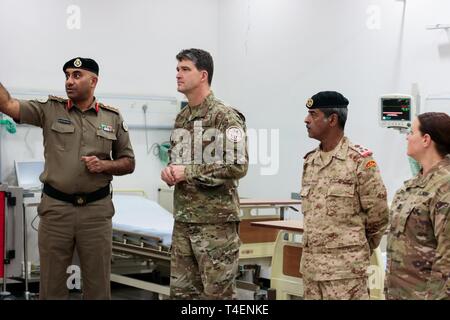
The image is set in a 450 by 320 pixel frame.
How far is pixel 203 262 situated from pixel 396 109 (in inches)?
93.9

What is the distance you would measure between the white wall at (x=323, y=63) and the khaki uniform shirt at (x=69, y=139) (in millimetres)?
2909

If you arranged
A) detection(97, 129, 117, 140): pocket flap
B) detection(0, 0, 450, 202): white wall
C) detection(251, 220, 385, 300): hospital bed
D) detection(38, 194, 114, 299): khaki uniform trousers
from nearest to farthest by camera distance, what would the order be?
detection(38, 194, 114, 299): khaki uniform trousers, detection(97, 129, 117, 140): pocket flap, detection(251, 220, 385, 300): hospital bed, detection(0, 0, 450, 202): white wall

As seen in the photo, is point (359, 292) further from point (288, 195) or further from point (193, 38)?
point (193, 38)

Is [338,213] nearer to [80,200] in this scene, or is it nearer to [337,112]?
[337,112]

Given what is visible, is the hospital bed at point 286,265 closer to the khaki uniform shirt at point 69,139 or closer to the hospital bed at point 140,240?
the hospital bed at point 140,240

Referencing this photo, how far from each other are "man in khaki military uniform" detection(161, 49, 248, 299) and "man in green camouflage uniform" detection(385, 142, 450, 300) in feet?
2.91

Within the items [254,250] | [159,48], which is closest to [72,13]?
[159,48]

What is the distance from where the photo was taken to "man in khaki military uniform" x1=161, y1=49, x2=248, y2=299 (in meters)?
3.43

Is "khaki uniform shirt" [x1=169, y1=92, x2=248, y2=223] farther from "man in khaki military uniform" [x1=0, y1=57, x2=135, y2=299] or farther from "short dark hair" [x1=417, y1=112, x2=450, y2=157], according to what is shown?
"short dark hair" [x1=417, y1=112, x2=450, y2=157]

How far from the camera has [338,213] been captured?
3.34m

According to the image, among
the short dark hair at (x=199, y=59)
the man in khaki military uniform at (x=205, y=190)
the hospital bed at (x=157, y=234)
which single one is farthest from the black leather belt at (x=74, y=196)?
the hospital bed at (x=157, y=234)

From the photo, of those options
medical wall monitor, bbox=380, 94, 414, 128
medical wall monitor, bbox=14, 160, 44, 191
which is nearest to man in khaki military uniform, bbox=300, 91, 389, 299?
medical wall monitor, bbox=380, 94, 414, 128

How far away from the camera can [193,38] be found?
7.88 m
